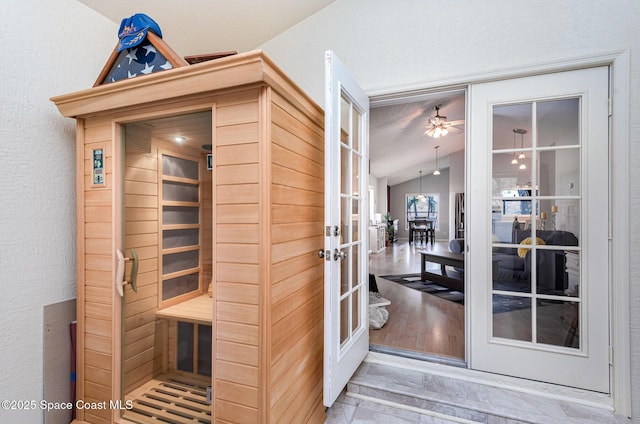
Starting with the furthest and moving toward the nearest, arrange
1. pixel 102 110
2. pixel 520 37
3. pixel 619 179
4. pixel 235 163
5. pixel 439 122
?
1. pixel 439 122
2. pixel 520 37
3. pixel 619 179
4. pixel 102 110
5. pixel 235 163

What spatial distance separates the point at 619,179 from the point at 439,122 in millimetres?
2727

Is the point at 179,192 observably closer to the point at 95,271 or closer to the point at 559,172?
the point at 95,271

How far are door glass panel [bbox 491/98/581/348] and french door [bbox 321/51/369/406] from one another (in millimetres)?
878

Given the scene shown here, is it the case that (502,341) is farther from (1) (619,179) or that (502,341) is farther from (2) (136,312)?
(2) (136,312)

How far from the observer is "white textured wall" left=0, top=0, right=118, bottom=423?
1492 millimetres

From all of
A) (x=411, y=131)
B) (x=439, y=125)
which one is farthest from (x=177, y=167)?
(x=411, y=131)

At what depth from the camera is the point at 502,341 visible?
6.15 ft

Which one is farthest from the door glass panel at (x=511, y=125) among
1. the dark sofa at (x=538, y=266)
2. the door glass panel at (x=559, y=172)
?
the dark sofa at (x=538, y=266)

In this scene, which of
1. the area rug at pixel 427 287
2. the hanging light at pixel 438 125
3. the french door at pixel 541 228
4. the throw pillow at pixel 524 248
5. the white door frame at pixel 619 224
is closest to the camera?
the white door frame at pixel 619 224

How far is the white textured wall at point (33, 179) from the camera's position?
1.49 meters

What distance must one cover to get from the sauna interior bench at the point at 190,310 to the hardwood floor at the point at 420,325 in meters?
1.42

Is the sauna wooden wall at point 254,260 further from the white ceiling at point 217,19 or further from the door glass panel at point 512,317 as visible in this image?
the door glass panel at point 512,317

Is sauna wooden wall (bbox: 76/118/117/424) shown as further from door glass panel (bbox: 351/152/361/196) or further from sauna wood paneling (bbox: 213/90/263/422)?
door glass panel (bbox: 351/152/361/196)

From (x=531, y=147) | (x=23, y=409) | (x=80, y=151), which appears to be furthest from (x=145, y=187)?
(x=531, y=147)
